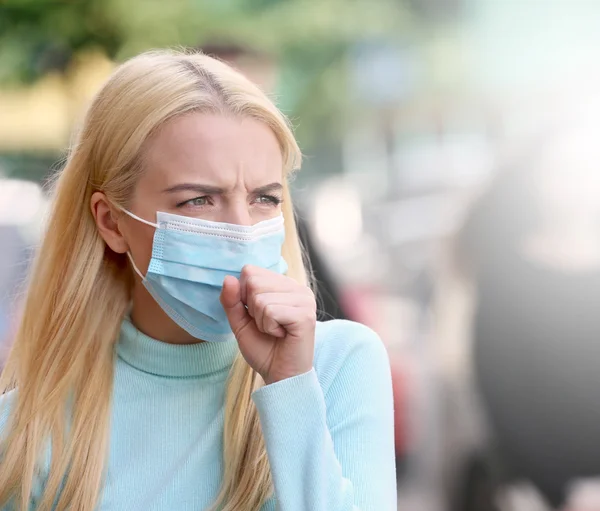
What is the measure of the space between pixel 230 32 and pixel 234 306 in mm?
3259

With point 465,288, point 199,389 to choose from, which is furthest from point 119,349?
point 465,288

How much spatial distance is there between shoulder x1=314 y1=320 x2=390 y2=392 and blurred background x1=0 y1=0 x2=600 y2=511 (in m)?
2.54

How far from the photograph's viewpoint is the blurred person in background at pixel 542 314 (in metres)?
4.50

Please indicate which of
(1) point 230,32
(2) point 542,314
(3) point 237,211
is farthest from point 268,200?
(1) point 230,32

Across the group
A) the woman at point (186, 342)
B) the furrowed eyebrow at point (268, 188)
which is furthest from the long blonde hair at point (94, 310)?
the furrowed eyebrow at point (268, 188)

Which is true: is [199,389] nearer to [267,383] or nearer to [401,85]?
[267,383]

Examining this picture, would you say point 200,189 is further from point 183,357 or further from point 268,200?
point 183,357

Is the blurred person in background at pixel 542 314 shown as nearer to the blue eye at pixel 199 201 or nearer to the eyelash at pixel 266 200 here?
the eyelash at pixel 266 200

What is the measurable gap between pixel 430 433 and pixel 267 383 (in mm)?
3130

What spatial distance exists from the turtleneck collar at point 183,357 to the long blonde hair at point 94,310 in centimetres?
5

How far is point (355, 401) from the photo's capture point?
191 cm

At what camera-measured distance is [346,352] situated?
77.4 inches

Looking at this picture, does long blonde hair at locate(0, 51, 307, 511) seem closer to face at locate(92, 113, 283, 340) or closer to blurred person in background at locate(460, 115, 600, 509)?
face at locate(92, 113, 283, 340)

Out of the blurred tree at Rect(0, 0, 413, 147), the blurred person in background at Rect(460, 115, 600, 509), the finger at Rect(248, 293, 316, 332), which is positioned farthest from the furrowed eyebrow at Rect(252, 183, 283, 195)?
the blurred tree at Rect(0, 0, 413, 147)
